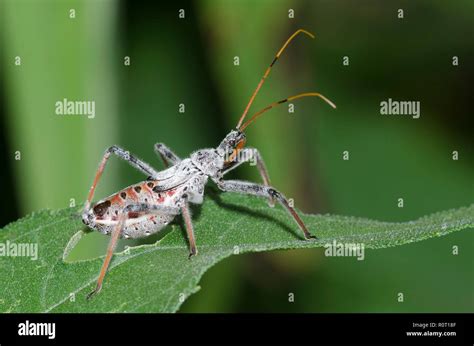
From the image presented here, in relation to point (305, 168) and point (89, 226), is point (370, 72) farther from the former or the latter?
point (89, 226)

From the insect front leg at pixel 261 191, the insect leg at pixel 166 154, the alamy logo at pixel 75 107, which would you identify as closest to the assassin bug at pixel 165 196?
the insect front leg at pixel 261 191

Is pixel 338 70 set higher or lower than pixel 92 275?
higher

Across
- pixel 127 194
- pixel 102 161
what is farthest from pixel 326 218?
pixel 102 161

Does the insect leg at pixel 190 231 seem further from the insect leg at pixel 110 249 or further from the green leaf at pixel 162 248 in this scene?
the insect leg at pixel 110 249

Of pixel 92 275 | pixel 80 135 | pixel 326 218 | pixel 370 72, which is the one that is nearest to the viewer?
pixel 92 275


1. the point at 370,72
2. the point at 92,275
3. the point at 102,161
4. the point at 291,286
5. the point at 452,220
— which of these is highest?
the point at 370,72
